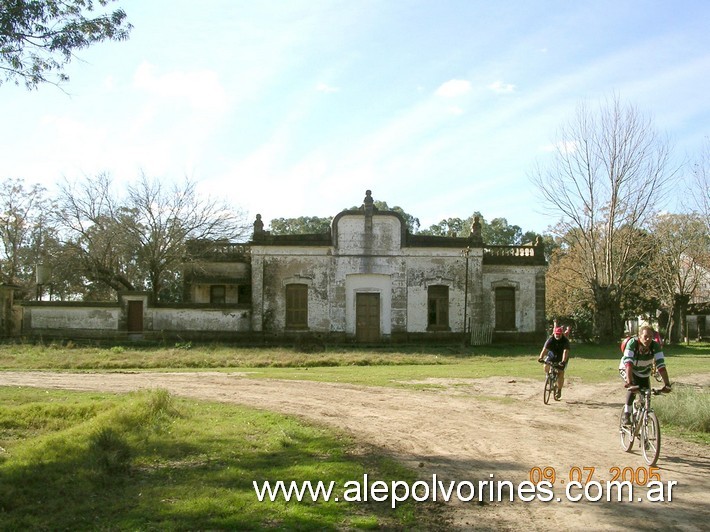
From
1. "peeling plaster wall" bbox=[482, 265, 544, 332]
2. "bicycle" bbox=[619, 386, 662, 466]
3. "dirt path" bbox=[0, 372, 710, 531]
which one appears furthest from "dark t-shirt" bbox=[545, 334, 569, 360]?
"peeling plaster wall" bbox=[482, 265, 544, 332]

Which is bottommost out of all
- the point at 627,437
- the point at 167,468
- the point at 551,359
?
the point at 167,468

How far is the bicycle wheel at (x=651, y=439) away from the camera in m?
7.57

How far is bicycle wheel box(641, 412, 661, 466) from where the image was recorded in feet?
24.8

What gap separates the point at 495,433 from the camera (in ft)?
31.2

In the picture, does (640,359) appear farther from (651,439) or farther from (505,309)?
(505,309)

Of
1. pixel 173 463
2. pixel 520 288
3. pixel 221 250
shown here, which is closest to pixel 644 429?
pixel 173 463

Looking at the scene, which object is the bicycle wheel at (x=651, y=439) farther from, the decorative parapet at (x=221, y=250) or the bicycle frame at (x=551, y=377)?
the decorative parapet at (x=221, y=250)

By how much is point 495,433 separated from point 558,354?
13.9ft

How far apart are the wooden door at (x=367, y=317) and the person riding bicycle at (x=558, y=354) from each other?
1784 centimetres

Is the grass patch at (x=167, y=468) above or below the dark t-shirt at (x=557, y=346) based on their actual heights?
below

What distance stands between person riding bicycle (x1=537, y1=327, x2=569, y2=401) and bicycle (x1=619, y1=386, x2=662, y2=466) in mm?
4410

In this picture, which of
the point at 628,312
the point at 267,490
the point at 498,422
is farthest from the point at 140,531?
the point at 628,312

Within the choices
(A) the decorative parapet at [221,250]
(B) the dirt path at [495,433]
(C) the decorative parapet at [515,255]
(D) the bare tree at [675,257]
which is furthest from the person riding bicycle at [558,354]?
(D) the bare tree at [675,257]

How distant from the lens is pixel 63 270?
103ft
